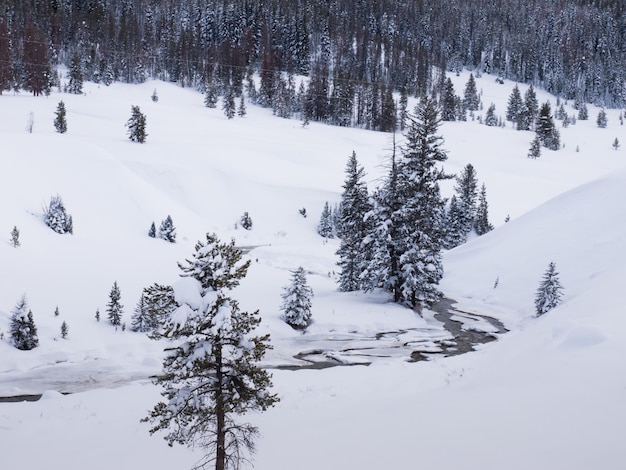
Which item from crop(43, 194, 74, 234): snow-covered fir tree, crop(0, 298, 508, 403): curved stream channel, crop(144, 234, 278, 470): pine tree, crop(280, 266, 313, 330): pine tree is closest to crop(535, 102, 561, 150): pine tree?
crop(0, 298, 508, 403): curved stream channel

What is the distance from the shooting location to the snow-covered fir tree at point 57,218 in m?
27.8

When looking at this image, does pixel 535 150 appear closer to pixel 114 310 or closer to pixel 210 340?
pixel 114 310

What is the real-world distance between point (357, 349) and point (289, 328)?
328 cm

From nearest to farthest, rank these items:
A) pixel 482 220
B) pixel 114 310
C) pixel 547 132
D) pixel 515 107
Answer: pixel 114 310 → pixel 482 220 → pixel 547 132 → pixel 515 107

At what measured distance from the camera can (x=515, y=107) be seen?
99000mm

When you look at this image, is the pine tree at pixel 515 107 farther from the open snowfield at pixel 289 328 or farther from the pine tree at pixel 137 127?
the pine tree at pixel 137 127

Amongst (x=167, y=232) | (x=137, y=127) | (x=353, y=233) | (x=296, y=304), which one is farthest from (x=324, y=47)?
Answer: (x=296, y=304)

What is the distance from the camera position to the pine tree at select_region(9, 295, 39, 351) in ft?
50.0

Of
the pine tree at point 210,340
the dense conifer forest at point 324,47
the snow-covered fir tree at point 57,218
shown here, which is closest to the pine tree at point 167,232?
the snow-covered fir tree at point 57,218

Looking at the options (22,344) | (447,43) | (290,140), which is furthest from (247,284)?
(447,43)

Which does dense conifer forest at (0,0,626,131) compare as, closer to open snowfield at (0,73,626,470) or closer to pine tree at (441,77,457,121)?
pine tree at (441,77,457,121)

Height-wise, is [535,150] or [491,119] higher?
[491,119]

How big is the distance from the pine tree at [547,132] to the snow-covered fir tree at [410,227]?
6761 cm

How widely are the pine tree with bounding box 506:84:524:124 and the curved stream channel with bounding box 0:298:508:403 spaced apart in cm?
8724
